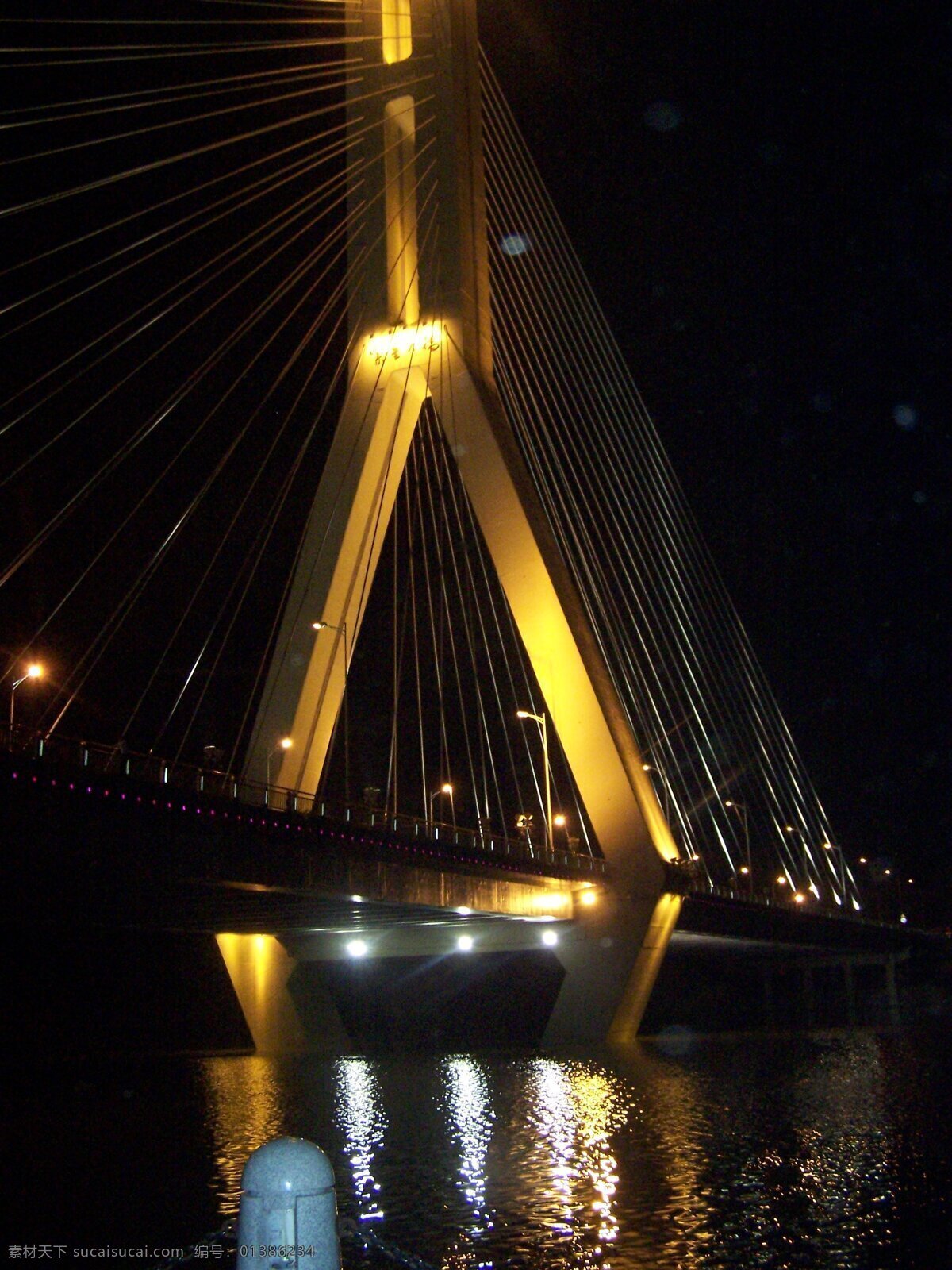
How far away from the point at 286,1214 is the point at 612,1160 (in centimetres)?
871

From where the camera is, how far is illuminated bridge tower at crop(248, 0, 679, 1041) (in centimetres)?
2327

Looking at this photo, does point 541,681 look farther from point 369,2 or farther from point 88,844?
Answer: point 369,2

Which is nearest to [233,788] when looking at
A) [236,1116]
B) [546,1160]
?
[236,1116]

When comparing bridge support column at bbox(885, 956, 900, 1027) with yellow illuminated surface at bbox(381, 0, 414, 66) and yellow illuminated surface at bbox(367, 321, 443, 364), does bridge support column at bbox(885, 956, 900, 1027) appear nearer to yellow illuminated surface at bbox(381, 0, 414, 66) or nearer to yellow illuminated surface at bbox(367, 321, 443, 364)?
yellow illuminated surface at bbox(367, 321, 443, 364)

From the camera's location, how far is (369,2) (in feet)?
81.7

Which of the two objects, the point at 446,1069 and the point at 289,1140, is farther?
the point at 446,1069

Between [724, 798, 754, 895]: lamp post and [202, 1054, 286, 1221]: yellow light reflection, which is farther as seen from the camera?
[724, 798, 754, 895]: lamp post

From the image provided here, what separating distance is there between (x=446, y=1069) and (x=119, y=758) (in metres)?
10.3

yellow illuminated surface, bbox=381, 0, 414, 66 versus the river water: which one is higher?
yellow illuminated surface, bbox=381, 0, 414, 66

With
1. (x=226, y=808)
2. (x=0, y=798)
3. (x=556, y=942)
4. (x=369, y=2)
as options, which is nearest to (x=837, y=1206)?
(x=0, y=798)

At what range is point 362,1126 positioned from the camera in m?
15.1

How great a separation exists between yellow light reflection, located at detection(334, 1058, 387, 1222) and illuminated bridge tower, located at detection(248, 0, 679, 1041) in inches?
201

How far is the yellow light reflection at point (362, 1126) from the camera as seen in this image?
1027cm

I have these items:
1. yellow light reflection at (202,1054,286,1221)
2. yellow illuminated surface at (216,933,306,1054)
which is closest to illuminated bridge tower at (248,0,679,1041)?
yellow light reflection at (202,1054,286,1221)
